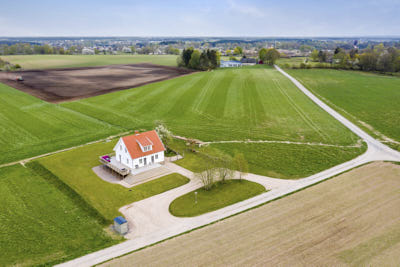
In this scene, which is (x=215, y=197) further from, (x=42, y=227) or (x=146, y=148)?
(x=42, y=227)

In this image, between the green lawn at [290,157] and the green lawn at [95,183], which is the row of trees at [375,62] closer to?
the green lawn at [290,157]

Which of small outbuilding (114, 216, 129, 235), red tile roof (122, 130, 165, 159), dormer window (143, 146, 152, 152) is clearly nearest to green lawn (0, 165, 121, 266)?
small outbuilding (114, 216, 129, 235)

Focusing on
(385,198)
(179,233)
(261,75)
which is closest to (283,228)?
(179,233)

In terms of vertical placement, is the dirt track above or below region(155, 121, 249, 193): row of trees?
above

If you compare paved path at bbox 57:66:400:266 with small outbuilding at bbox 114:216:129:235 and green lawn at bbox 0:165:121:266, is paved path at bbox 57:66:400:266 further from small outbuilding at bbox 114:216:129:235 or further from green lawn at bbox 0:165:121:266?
green lawn at bbox 0:165:121:266

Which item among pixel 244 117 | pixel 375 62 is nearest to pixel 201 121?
pixel 244 117
